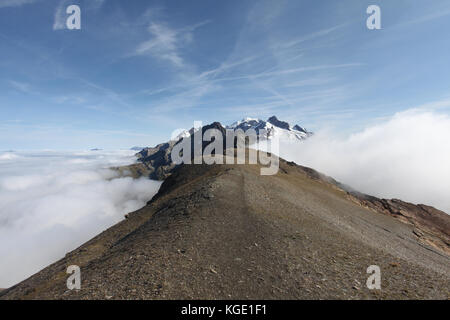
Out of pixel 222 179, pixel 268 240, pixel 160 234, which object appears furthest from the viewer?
pixel 222 179

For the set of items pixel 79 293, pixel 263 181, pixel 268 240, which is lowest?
pixel 79 293

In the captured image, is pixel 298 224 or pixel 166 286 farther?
pixel 298 224

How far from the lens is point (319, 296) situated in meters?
12.6

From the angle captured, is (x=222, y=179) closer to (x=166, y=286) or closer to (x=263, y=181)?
(x=263, y=181)

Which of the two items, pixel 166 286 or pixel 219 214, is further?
pixel 219 214

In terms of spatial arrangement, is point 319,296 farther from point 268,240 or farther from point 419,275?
point 419,275

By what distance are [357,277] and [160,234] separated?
53.5 feet

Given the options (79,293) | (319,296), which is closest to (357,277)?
(319,296)

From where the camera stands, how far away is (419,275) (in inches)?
627

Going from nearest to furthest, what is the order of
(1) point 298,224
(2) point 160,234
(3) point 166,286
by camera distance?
1. (3) point 166,286
2. (2) point 160,234
3. (1) point 298,224
